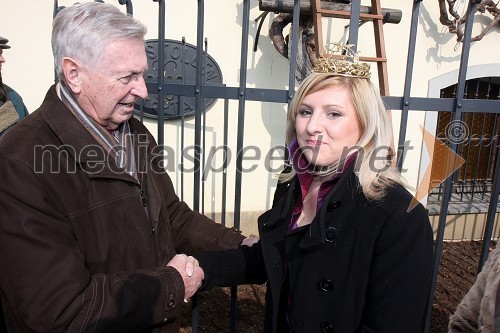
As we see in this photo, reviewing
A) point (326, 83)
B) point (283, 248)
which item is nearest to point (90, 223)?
point (283, 248)

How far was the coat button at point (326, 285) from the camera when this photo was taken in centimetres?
136

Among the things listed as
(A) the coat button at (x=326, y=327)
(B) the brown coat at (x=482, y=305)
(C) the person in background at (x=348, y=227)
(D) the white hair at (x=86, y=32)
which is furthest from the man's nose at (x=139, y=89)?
(B) the brown coat at (x=482, y=305)

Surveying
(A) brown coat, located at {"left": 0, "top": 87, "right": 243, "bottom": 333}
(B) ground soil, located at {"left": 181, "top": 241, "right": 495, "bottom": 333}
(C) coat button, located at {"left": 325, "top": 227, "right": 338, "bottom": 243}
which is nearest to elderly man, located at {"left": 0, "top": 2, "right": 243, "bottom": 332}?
(A) brown coat, located at {"left": 0, "top": 87, "right": 243, "bottom": 333}

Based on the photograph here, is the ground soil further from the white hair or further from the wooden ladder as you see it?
the white hair

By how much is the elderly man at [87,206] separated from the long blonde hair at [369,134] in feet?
2.55

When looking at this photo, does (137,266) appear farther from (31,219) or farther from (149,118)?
(149,118)

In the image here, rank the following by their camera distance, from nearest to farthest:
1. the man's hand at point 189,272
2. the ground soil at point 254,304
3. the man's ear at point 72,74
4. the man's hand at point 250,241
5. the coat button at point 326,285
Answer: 1. the coat button at point 326,285
2. the man's ear at point 72,74
3. the man's hand at point 189,272
4. the man's hand at point 250,241
5. the ground soil at point 254,304

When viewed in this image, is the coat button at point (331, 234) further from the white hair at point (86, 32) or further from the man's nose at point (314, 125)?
the white hair at point (86, 32)

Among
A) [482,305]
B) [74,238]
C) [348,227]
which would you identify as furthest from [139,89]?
[482,305]

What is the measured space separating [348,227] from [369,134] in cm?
33

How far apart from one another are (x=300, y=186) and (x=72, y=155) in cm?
87

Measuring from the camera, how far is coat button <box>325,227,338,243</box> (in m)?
1.36

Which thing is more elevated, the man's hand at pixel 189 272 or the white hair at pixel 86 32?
the white hair at pixel 86 32

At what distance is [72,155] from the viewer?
55.1 inches
